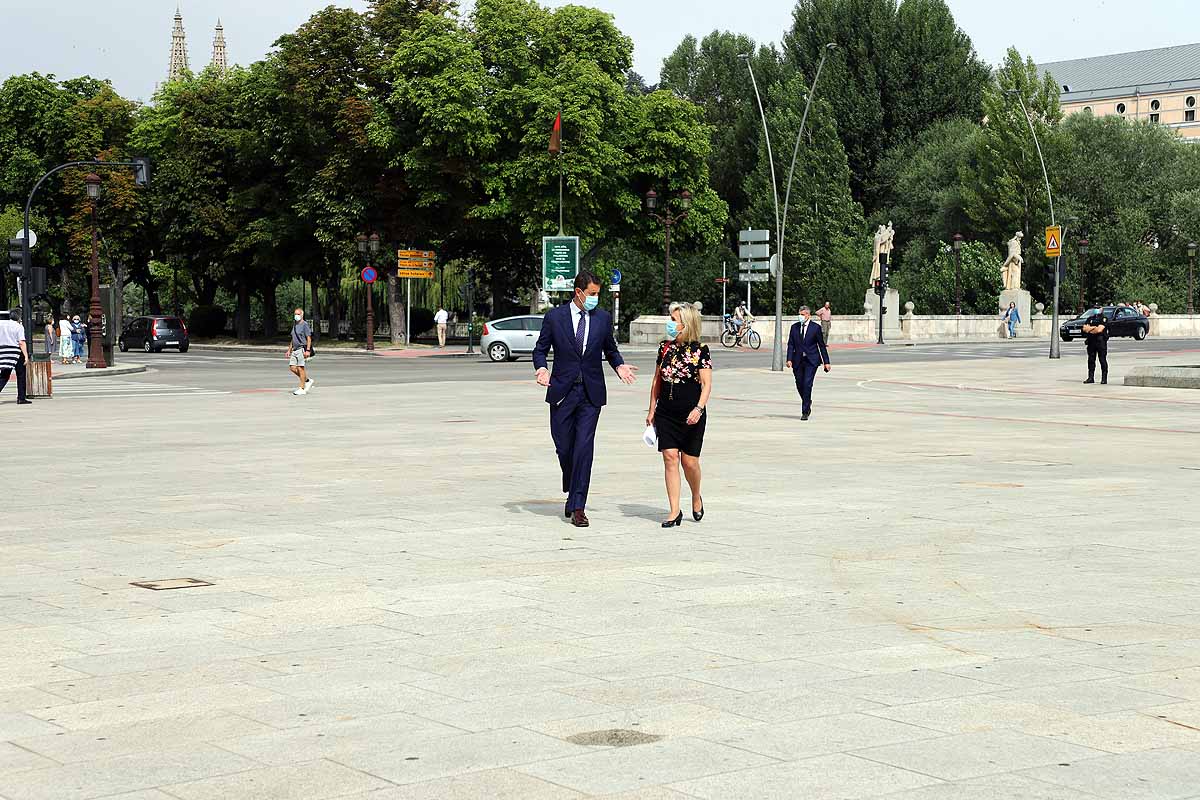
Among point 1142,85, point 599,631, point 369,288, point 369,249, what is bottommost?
A: point 599,631

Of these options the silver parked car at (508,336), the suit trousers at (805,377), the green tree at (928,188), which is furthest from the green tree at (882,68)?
the suit trousers at (805,377)

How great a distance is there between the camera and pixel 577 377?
11.4 metres

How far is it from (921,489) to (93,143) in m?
72.2

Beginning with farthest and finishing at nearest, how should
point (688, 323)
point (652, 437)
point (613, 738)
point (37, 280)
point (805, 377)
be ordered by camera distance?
point (37, 280) < point (805, 377) < point (652, 437) < point (688, 323) < point (613, 738)

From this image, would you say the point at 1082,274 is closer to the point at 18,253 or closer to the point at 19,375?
the point at 18,253

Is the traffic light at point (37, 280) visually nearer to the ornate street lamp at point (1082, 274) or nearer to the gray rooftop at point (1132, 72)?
the ornate street lamp at point (1082, 274)

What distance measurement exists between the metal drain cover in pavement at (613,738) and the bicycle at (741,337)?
2258 inches

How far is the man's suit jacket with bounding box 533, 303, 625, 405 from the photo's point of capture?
1140 cm

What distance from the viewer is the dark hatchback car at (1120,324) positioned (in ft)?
224

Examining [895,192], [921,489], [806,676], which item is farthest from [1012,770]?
[895,192]

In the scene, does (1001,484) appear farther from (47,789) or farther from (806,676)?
(47,789)

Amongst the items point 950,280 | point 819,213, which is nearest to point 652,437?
point 819,213

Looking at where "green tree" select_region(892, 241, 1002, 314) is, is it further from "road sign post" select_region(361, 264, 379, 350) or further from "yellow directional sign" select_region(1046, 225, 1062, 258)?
"yellow directional sign" select_region(1046, 225, 1062, 258)

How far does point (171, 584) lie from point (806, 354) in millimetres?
15448
